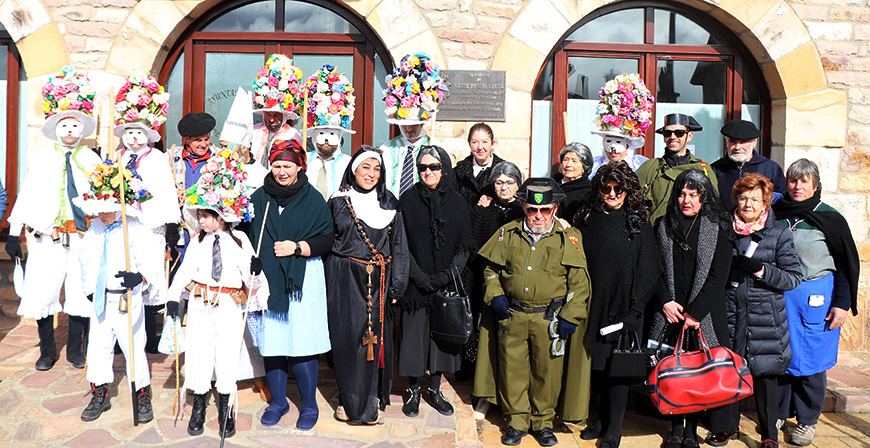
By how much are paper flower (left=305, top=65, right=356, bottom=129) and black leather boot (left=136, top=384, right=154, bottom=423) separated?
2.24 metres

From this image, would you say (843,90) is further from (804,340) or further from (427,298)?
(427,298)

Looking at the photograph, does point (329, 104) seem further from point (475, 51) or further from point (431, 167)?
point (475, 51)

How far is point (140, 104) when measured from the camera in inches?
184

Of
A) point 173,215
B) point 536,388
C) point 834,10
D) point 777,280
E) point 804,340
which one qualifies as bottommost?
point 536,388

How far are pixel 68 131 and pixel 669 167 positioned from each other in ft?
13.9

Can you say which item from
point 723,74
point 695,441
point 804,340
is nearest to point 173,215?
point 695,441

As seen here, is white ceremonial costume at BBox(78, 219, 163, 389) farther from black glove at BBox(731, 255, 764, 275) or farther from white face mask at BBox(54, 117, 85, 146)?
black glove at BBox(731, 255, 764, 275)

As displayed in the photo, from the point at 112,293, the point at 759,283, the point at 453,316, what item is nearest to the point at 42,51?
the point at 112,293

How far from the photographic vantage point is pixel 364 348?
13.6ft

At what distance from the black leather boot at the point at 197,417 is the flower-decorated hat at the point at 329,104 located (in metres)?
2.09

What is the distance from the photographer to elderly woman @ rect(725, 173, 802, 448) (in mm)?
3998

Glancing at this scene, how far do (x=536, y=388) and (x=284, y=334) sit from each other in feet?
5.08

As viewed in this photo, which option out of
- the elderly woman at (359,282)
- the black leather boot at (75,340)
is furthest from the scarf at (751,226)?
the black leather boot at (75,340)

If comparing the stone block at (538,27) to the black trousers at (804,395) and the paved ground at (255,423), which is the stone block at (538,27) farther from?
the black trousers at (804,395)
